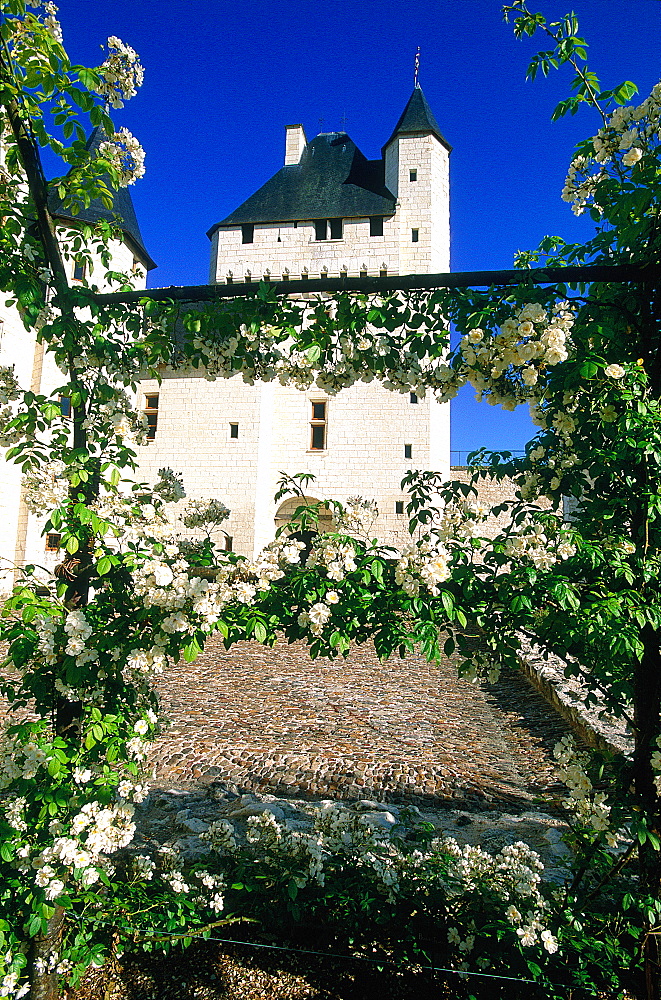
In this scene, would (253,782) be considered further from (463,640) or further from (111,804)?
(463,640)

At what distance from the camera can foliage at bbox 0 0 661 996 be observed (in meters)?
2.00

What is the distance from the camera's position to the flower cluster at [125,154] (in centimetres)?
265

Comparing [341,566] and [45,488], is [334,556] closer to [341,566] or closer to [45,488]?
[341,566]

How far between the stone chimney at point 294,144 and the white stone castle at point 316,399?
1.69 m

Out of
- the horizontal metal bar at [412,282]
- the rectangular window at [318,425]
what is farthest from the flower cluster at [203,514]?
the rectangular window at [318,425]

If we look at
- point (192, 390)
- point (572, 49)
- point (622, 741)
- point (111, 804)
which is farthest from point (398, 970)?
point (192, 390)

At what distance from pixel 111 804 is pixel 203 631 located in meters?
0.80

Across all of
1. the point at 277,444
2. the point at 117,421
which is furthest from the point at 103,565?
the point at 277,444

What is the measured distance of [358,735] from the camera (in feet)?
18.7

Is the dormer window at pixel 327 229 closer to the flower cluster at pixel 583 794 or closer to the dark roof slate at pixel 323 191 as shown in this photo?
the dark roof slate at pixel 323 191

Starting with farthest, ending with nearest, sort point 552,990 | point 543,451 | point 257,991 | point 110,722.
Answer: point 543,451
point 257,991
point 110,722
point 552,990

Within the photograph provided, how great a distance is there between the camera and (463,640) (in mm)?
2100

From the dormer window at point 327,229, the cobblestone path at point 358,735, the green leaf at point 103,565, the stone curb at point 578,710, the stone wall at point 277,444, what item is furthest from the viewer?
the dormer window at point 327,229

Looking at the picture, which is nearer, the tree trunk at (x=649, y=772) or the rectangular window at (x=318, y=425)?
the tree trunk at (x=649, y=772)
